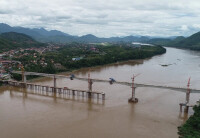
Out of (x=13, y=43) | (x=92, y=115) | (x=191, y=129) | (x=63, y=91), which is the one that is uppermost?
(x=13, y=43)

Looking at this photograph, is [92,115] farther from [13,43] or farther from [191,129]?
[13,43]

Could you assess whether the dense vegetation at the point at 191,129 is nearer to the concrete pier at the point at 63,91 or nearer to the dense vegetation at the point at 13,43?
the concrete pier at the point at 63,91

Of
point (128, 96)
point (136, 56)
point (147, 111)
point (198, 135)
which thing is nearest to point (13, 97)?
point (128, 96)

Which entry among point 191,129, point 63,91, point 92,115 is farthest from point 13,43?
point 191,129

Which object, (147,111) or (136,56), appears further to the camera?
(136,56)

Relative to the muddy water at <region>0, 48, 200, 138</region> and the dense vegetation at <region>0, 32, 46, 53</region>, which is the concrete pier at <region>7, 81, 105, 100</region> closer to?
the muddy water at <region>0, 48, 200, 138</region>

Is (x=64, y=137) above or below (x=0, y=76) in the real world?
below

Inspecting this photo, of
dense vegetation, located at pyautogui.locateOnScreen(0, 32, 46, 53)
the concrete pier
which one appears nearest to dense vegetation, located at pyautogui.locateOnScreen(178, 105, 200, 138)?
the concrete pier

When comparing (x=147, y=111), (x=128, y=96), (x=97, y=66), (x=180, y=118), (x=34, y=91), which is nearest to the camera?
(x=180, y=118)

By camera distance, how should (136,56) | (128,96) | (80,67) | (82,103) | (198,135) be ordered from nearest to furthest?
(198,135), (82,103), (128,96), (80,67), (136,56)

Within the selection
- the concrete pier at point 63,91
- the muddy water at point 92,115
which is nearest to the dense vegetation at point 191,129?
the muddy water at point 92,115

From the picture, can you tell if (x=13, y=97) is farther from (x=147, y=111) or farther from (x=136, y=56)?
(x=136, y=56)
